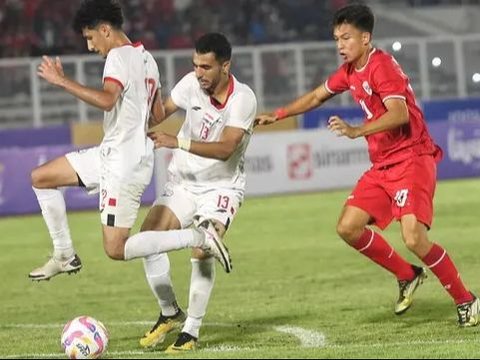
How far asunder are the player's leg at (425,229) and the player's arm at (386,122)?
1.61 feet

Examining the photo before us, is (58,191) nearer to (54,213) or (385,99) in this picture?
(54,213)

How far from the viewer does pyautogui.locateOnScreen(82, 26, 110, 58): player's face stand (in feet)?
29.3

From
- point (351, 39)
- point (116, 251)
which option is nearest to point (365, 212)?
point (351, 39)

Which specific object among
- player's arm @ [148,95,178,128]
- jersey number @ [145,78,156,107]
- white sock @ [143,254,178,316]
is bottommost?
white sock @ [143,254,178,316]

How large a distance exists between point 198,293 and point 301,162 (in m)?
13.5

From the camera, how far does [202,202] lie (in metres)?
9.28

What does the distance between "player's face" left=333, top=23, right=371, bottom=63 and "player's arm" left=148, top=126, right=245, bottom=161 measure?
1045mm

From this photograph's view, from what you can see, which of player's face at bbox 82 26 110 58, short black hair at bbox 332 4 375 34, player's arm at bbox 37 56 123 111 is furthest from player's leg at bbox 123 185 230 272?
short black hair at bbox 332 4 375 34

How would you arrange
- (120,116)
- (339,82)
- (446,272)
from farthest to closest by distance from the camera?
(339,82)
(446,272)
(120,116)

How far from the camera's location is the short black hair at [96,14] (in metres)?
8.89

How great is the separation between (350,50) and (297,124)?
15582mm

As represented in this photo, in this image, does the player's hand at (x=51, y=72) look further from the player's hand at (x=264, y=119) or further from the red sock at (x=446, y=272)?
the red sock at (x=446, y=272)

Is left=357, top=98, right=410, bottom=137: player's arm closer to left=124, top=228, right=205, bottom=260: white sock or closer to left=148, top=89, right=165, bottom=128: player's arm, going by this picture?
left=124, top=228, right=205, bottom=260: white sock

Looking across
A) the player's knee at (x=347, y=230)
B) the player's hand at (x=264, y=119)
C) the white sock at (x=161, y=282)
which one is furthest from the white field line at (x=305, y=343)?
the player's hand at (x=264, y=119)
